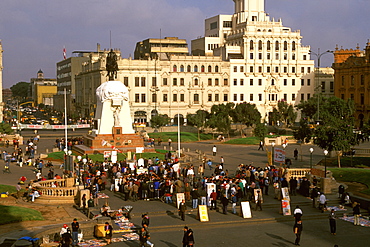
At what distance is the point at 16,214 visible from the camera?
90.3 ft

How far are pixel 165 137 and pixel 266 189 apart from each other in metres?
42.7

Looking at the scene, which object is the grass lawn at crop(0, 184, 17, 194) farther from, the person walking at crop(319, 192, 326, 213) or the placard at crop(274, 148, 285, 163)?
the person walking at crop(319, 192, 326, 213)

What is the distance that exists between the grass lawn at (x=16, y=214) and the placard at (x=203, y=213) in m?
8.02

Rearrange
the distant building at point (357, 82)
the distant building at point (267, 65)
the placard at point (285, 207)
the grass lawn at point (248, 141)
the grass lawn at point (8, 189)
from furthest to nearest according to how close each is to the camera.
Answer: the distant building at point (267, 65), the distant building at point (357, 82), the grass lawn at point (248, 141), the grass lawn at point (8, 189), the placard at point (285, 207)

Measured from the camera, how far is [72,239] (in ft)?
77.4

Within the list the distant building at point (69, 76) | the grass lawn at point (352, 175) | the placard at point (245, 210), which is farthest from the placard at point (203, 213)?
the distant building at point (69, 76)

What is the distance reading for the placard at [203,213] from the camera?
27.7m

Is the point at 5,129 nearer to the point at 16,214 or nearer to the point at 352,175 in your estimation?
the point at 16,214

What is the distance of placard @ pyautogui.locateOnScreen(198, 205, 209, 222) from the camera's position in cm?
2773

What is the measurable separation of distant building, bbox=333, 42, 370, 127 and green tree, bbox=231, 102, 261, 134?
19327mm

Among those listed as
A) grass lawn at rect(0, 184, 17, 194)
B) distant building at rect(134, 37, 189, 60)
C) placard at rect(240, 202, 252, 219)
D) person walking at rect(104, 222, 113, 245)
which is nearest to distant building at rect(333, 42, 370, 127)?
distant building at rect(134, 37, 189, 60)

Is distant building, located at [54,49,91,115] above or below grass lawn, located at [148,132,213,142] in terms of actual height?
above

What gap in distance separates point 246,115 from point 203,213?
60337mm

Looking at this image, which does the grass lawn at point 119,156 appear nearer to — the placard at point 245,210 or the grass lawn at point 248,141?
the grass lawn at point 248,141
